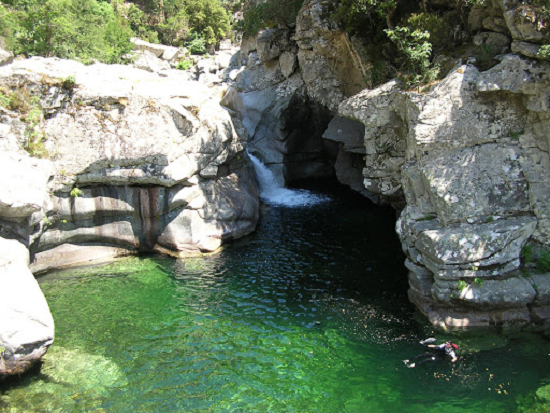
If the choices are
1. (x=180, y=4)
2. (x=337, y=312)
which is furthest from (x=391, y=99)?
(x=180, y=4)

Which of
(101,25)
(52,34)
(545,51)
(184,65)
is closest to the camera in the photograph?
(545,51)

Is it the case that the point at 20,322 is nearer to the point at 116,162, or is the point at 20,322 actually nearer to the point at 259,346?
the point at 259,346

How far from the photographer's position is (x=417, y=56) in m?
15.2

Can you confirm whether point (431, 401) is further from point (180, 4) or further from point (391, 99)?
point (180, 4)

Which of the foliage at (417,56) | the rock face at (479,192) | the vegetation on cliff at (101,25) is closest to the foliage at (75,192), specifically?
the rock face at (479,192)

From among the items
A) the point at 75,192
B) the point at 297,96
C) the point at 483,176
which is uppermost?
the point at 297,96

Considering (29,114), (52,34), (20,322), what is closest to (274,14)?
(52,34)

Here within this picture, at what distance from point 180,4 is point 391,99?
49.6 m

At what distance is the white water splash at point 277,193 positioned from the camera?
29292mm

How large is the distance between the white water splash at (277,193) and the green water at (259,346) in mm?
9757

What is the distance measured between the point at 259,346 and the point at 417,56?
11858mm

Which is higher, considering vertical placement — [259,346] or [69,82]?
[69,82]

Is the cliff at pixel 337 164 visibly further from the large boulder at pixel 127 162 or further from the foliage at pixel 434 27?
the foliage at pixel 434 27

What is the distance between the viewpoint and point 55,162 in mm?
19000
